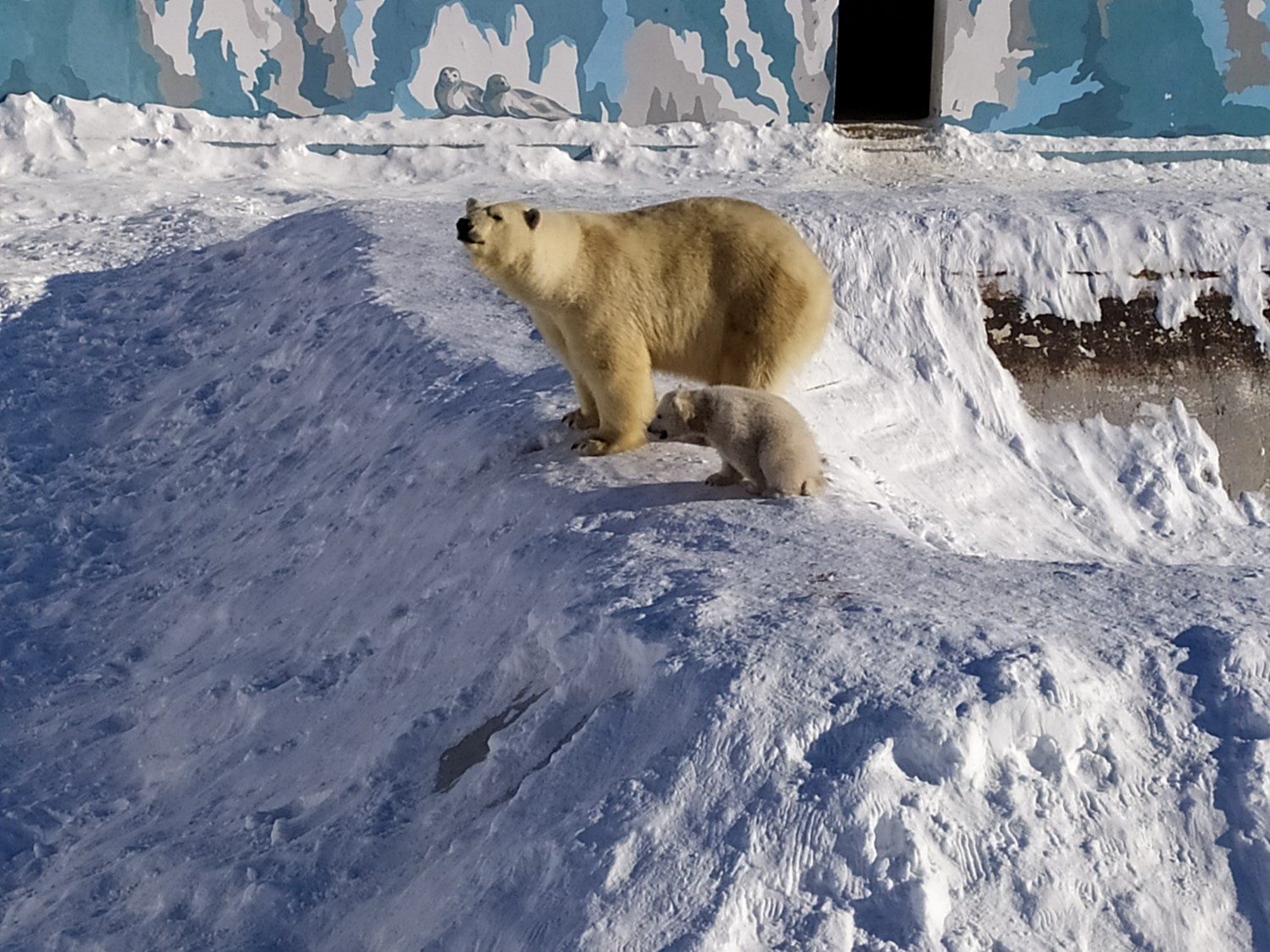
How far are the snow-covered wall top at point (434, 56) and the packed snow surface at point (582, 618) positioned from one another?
3.91ft

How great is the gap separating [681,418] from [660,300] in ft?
1.41

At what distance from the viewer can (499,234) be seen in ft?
13.9

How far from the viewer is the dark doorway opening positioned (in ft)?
41.0

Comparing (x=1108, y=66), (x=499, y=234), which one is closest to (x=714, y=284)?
(x=499, y=234)

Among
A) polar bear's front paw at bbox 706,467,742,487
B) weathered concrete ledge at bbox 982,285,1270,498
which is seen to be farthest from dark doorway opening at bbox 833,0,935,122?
polar bear's front paw at bbox 706,467,742,487

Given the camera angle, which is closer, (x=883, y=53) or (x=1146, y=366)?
(x=1146, y=366)

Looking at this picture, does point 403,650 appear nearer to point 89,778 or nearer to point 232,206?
point 89,778

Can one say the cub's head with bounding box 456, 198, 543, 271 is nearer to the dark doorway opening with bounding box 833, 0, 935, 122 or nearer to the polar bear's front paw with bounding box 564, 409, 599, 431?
the polar bear's front paw with bounding box 564, 409, 599, 431

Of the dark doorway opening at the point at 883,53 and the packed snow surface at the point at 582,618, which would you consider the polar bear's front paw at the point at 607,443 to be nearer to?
the packed snow surface at the point at 582,618

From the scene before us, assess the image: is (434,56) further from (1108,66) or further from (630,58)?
(1108,66)

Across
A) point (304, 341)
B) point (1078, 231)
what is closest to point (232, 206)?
point (304, 341)

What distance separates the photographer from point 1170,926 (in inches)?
105

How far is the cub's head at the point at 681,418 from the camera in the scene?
4.42m

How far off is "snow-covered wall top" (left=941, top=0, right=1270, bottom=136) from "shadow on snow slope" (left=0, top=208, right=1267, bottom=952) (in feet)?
19.3
